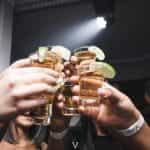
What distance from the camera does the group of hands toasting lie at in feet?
2.64

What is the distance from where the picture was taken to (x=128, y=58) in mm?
5605

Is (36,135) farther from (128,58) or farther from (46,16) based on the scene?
(128,58)

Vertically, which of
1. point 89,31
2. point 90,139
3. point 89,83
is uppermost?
point 89,31

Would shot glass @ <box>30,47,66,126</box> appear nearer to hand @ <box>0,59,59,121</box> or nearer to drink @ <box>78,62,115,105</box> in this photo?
drink @ <box>78,62,115,105</box>

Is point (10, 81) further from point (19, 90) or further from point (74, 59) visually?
point (74, 59)

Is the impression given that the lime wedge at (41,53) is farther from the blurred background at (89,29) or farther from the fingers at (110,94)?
the blurred background at (89,29)

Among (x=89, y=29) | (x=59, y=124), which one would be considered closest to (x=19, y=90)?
(x=59, y=124)

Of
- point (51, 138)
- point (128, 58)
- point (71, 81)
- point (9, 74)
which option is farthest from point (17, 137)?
point (128, 58)

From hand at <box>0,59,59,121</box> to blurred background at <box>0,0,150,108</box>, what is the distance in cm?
249

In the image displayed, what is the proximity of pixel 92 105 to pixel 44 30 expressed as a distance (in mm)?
3476

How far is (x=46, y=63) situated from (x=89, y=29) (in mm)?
3550

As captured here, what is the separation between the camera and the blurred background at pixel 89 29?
140 inches

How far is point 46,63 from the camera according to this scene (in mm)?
1146

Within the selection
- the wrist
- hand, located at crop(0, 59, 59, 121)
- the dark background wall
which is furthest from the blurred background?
hand, located at crop(0, 59, 59, 121)
